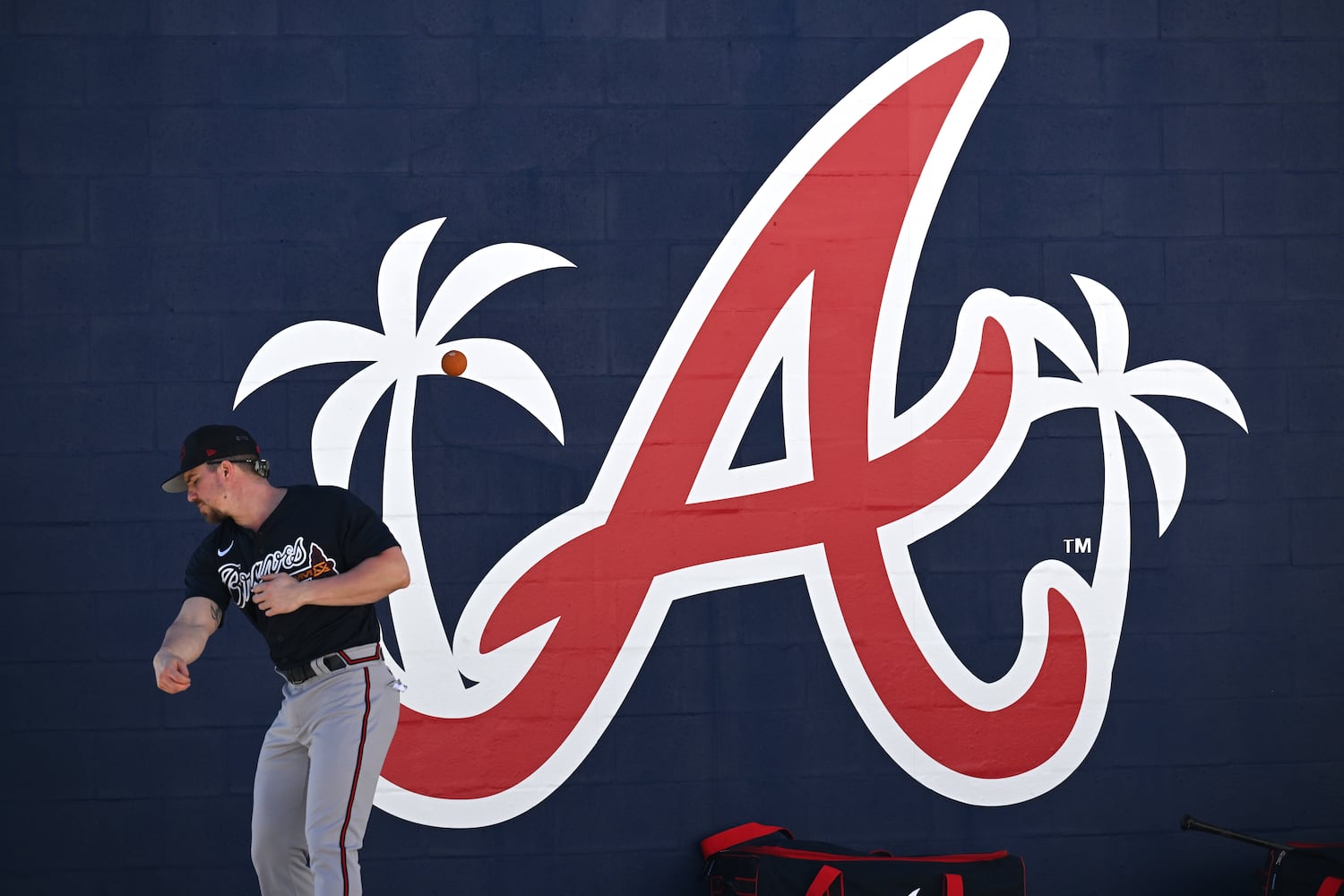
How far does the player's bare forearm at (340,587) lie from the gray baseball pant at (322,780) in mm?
255

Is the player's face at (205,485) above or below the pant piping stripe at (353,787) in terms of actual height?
above

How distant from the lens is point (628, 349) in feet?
13.2

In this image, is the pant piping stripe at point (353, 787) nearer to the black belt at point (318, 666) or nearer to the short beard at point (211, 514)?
the black belt at point (318, 666)

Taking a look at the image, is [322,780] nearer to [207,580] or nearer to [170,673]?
[170,673]

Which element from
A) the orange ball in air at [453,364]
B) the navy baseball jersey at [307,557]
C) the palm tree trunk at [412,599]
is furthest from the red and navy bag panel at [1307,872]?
the orange ball in air at [453,364]

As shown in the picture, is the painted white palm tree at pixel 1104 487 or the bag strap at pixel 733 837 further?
the painted white palm tree at pixel 1104 487

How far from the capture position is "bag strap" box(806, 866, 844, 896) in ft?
11.6

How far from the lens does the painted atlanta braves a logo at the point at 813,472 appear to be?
3957mm

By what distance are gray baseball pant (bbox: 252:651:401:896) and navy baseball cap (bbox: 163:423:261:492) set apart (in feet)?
2.11

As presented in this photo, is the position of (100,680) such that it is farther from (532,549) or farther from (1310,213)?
(1310,213)

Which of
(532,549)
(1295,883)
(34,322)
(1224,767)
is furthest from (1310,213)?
(34,322)

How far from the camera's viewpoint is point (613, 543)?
3994 mm

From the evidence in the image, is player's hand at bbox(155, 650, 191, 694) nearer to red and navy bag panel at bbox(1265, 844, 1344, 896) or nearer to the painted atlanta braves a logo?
the painted atlanta braves a logo

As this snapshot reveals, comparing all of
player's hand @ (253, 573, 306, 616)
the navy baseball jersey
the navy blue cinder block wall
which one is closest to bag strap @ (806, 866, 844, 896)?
the navy blue cinder block wall
